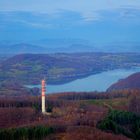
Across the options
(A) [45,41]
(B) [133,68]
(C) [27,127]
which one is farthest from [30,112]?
(A) [45,41]

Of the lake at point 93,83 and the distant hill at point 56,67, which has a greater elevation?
the distant hill at point 56,67

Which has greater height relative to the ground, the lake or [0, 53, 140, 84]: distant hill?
[0, 53, 140, 84]: distant hill

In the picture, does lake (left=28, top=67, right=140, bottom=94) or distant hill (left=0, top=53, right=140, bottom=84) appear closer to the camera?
lake (left=28, top=67, right=140, bottom=94)

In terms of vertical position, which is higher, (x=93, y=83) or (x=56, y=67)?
(x=56, y=67)

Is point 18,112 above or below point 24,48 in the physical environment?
below

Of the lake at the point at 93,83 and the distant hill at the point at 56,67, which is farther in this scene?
the distant hill at the point at 56,67

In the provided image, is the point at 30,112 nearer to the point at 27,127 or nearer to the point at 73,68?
the point at 27,127

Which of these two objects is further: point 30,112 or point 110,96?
point 110,96

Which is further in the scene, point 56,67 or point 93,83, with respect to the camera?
point 56,67
